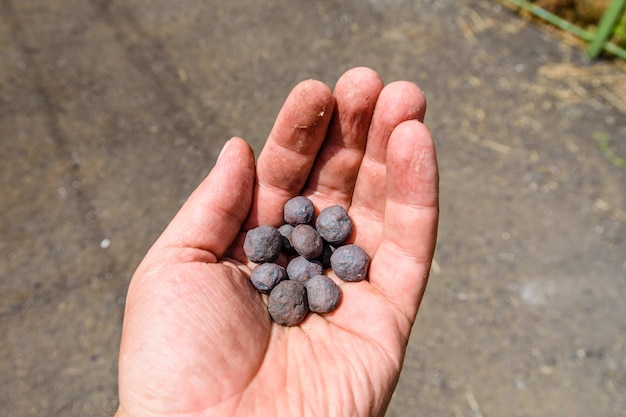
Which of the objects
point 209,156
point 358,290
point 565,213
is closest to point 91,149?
point 209,156

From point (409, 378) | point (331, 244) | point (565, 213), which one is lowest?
point (409, 378)

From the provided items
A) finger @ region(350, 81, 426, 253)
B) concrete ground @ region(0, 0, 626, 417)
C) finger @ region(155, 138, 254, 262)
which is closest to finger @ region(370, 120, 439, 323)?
finger @ region(350, 81, 426, 253)

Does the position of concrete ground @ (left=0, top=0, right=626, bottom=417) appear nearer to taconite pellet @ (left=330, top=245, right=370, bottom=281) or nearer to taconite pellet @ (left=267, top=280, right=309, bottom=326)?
taconite pellet @ (left=330, top=245, right=370, bottom=281)

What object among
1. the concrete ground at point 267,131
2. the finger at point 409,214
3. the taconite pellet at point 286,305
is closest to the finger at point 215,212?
the taconite pellet at point 286,305

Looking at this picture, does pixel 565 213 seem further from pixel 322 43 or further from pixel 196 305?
pixel 196 305

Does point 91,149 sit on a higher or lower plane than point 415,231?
lower

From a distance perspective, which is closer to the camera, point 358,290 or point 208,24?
point 358,290

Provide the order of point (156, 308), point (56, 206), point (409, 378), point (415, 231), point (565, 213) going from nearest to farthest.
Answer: point (156, 308) → point (415, 231) → point (409, 378) → point (56, 206) → point (565, 213)
